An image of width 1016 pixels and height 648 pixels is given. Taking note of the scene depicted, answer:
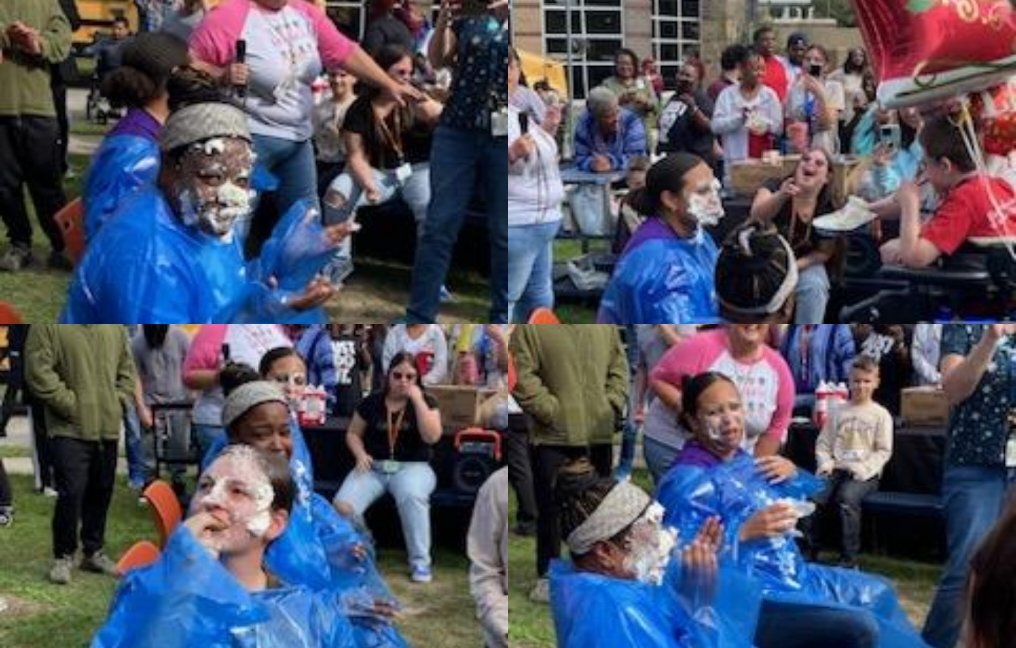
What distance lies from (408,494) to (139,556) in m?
0.64

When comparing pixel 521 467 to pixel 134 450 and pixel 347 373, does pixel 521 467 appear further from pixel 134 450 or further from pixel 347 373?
pixel 134 450

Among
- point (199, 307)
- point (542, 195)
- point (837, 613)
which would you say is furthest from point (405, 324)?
point (837, 613)

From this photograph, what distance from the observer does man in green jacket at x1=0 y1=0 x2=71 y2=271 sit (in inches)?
187

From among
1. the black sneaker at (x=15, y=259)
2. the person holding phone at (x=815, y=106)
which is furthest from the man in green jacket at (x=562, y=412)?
the black sneaker at (x=15, y=259)

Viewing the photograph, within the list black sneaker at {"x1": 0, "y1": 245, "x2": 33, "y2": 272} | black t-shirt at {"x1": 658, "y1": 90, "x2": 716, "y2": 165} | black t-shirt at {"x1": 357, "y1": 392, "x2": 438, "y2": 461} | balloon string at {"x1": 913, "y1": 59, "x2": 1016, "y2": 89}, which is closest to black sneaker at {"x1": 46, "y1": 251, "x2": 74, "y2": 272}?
black sneaker at {"x1": 0, "y1": 245, "x2": 33, "y2": 272}

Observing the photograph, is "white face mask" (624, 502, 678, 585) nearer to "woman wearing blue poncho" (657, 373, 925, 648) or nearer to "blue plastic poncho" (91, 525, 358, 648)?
"woman wearing blue poncho" (657, 373, 925, 648)

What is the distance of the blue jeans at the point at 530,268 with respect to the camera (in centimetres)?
354

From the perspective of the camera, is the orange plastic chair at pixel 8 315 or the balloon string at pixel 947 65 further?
the orange plastic chair at pixel 8 315

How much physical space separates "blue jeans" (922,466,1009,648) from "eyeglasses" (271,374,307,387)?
1.39 metres

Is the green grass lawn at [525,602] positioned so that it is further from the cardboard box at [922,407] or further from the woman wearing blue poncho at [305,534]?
the cardboard box at [922,407]

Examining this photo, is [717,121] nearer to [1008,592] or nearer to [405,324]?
[405,324]

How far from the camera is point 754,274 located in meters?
3.61

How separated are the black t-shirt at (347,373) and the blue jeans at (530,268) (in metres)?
0.38

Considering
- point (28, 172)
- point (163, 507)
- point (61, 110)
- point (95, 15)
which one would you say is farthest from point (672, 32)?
point (95, 15)
